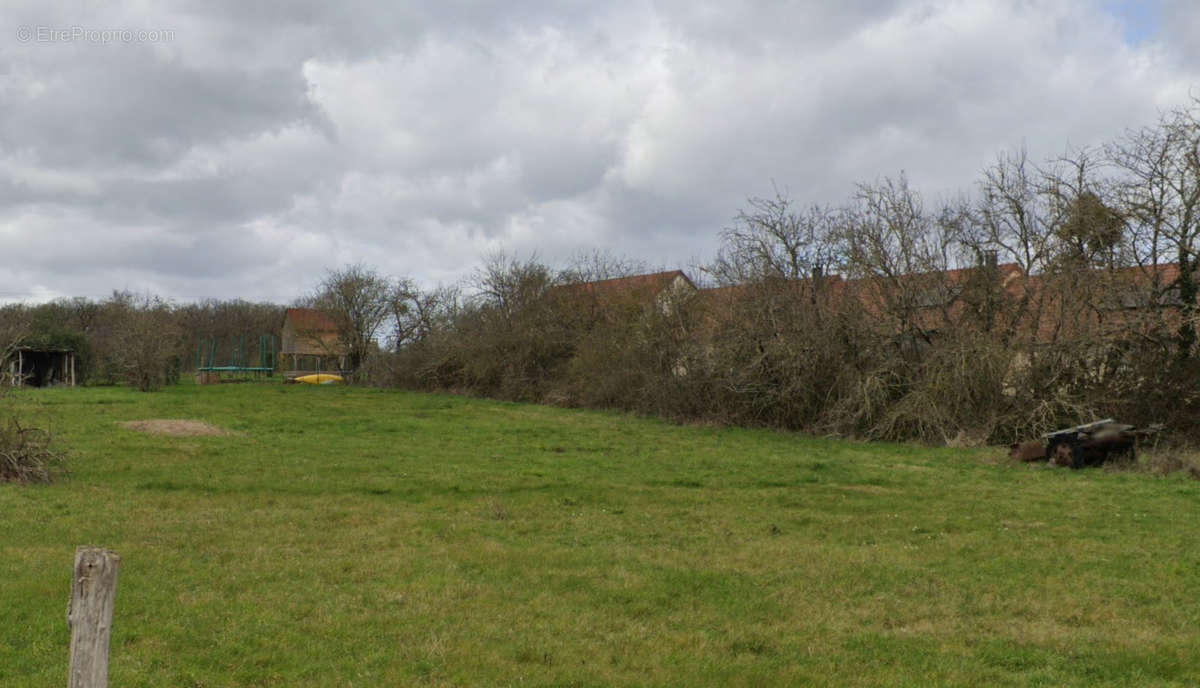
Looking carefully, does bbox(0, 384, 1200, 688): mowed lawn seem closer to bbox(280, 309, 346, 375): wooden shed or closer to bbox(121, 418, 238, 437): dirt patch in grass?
bbox(121, 418, 238, 437): dirt patch in grass

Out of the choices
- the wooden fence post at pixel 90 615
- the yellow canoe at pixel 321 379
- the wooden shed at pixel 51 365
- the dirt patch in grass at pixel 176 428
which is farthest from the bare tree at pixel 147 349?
the wooden fence post at pixel 90 615

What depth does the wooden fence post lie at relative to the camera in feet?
11.0

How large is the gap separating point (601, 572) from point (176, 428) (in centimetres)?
1645

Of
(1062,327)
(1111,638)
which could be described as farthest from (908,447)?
(1111,638)

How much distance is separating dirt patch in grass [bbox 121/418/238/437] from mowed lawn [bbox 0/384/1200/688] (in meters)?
3.37

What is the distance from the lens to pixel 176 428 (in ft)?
69.3

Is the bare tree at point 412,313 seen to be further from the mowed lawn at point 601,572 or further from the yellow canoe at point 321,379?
the mowed lawn at point 601,572

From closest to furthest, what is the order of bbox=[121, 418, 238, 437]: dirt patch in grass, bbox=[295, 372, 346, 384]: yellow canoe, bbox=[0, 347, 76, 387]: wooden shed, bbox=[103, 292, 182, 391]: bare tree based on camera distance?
1. bbox=[121, 418, 238, 437]: dirt patch in grass
2. bbox=[103, 292, 182, 391]: bare tree
3. bbox=[0, 347, 76, 387]: wooden shed
4. bbox=[295, 372, 346, 384]: yellow canoe

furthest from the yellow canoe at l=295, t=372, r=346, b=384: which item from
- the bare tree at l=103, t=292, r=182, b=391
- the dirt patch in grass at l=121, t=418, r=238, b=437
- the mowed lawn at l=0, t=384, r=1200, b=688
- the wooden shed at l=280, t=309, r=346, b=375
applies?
the mowed lawn at l=0, t=384, r=1200, b=688

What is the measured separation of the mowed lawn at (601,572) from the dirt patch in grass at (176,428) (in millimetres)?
3372

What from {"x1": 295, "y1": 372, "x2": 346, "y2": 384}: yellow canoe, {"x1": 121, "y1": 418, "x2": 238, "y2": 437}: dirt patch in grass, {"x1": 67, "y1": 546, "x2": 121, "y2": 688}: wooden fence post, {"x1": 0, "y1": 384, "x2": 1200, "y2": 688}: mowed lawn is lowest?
{"x1": 0, "y1": 384, "x2": 1200, "y2": 688}: mowed lawn

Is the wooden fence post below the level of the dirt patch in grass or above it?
above

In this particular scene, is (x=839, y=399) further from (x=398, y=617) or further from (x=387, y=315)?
(x=387, y=315)

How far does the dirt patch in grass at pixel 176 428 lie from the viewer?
20.3m
